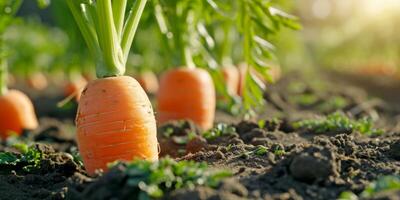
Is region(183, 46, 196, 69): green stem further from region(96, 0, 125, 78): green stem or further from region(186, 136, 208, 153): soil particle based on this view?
region(96, 0, 125, 78): green stem

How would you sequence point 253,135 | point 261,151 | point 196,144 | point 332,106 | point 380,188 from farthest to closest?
point 332,106 → point 253,135 → point 196,144 → point 261,151 → point 380,188

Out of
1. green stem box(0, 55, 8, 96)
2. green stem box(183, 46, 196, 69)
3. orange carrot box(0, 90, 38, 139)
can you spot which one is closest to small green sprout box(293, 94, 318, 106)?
green stem box(183, 46, 196, 69)

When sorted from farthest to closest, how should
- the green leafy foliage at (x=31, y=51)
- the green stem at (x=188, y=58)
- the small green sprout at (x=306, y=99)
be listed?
the green leafy foliage at (x=31, y=51), the small green sprout at (x=306, y=99), the green stem at (x=188, y=58)

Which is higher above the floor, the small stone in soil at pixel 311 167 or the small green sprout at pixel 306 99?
the small green sprout at pixel 306 99

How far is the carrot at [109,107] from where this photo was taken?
3457 mm

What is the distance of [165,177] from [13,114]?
3.77 m

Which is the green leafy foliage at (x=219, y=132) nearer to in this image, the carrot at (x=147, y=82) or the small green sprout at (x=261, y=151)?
the small green sprout at (x=261, y=151)

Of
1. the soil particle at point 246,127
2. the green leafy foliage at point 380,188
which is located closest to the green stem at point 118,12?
the soil particle at point 246,127

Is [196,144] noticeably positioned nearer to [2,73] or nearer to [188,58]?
[188,58]

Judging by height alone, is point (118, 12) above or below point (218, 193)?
above

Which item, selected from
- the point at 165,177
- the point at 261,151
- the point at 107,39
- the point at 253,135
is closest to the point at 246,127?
the point at 253,135

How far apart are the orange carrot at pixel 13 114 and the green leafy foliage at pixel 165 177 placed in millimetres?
3623

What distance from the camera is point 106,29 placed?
3.46m

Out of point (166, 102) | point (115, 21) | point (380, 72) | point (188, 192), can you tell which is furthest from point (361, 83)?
point (188, 192)
